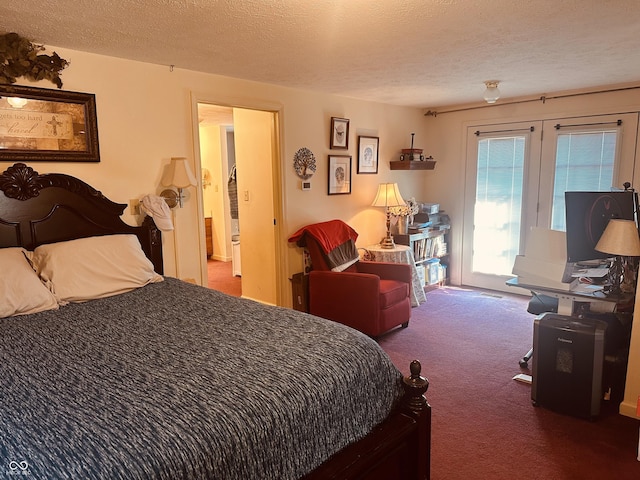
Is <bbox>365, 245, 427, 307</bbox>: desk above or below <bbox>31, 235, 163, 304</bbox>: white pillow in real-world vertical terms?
below

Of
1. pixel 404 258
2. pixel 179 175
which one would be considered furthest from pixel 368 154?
pixel 179 175

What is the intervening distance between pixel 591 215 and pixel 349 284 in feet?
6.19

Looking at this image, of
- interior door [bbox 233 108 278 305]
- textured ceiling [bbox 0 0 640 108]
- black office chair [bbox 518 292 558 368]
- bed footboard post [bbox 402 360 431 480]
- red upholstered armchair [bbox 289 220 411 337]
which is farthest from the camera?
interior door [bbox 233 108 278 305]

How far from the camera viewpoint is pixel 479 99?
512 cm

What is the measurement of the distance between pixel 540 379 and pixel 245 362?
2031mm

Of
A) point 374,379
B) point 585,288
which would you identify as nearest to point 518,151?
point 585,288

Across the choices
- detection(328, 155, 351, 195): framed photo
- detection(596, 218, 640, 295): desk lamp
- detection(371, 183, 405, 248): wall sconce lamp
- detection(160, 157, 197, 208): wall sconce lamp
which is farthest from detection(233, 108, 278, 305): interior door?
detection(596, 218, 640, 295): desk lamp

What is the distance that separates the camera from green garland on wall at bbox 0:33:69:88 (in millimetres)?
2520

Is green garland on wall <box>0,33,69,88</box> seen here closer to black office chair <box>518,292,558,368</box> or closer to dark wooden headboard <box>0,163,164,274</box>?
dark wooden headboard <box>0,163,164,274</box>

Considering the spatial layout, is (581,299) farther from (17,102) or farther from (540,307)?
(17,102)

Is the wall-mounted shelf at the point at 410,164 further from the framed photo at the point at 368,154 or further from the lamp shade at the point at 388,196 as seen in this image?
the lamp shade at the point at 388,196

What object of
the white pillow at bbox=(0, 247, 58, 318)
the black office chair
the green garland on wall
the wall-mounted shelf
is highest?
the green garland on wall

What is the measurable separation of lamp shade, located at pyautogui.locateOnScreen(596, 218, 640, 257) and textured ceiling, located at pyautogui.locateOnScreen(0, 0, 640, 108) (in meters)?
1.11

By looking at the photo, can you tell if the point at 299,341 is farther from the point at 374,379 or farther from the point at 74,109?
the point at 74,109
